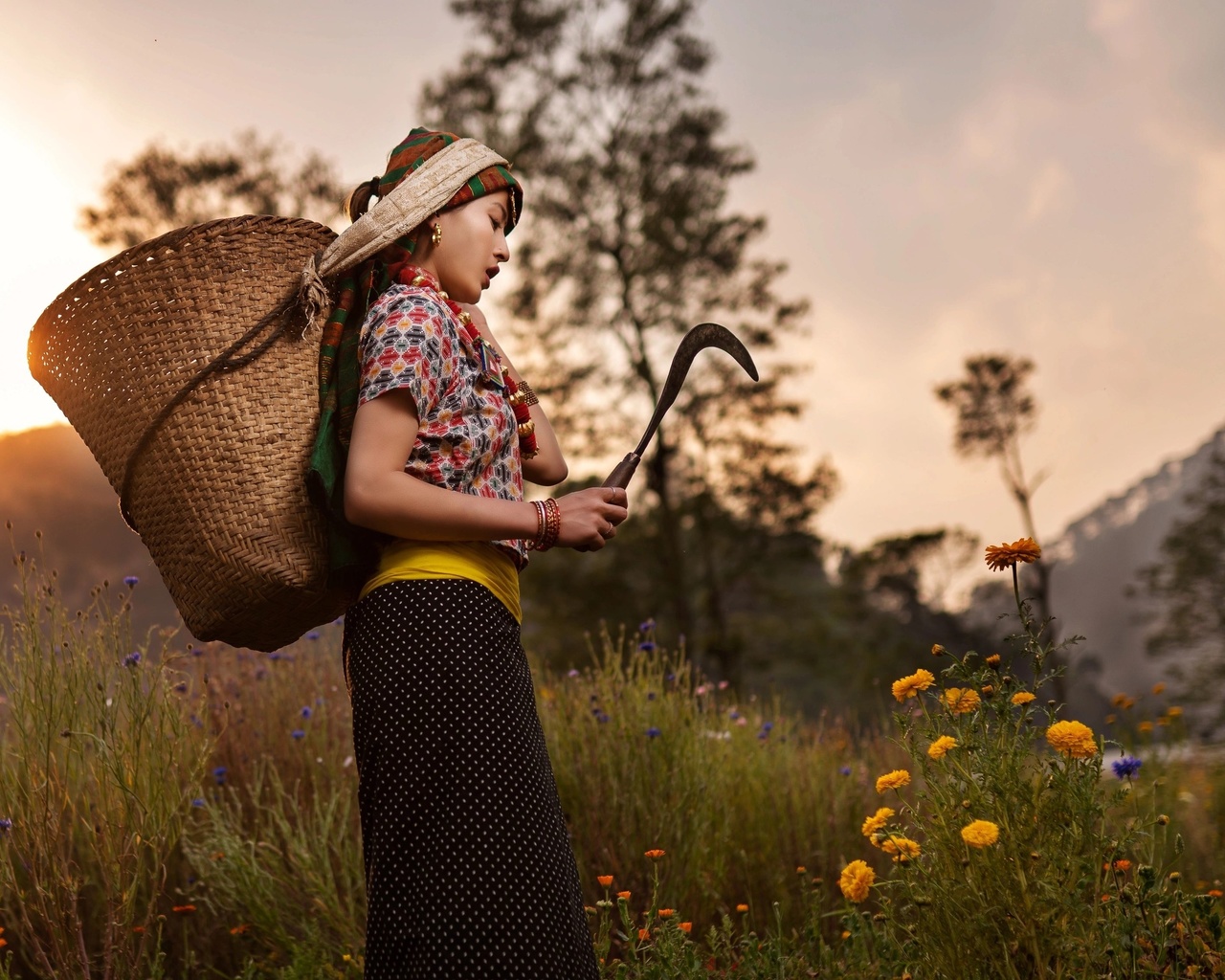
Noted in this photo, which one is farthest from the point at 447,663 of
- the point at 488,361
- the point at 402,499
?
the point at 488,361

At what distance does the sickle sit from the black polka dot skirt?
14.3 inches

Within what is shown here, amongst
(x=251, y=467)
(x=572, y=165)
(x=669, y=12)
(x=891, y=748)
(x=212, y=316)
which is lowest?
(x=891, y=748)

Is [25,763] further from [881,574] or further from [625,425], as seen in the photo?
[881,574]

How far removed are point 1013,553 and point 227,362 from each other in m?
1.52

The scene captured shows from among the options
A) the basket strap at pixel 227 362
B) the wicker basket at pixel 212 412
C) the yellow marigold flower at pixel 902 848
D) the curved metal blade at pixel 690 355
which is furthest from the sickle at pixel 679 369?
the yellow marigold flower at pixel 902 848

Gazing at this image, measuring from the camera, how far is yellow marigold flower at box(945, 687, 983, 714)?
2219 millimetres

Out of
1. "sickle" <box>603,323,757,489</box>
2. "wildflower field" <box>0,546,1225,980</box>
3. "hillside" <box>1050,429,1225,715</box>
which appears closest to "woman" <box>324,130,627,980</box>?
"sickle" <box>603,323,757,489</box>

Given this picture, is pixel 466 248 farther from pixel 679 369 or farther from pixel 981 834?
pixel 981 834

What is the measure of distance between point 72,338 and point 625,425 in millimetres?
14870

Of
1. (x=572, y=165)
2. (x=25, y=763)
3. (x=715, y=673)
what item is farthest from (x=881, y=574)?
(x=25, y=763)

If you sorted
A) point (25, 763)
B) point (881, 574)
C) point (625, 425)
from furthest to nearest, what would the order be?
point (881, 574)
point (625, 425)
point (25, 763)

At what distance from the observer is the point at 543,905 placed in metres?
1.75

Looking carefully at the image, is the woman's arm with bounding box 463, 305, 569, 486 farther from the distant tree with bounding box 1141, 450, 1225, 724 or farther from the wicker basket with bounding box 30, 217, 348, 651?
the distant tree with bounding box 1141, 450, 1225, 724

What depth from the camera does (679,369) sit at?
2.09 m
